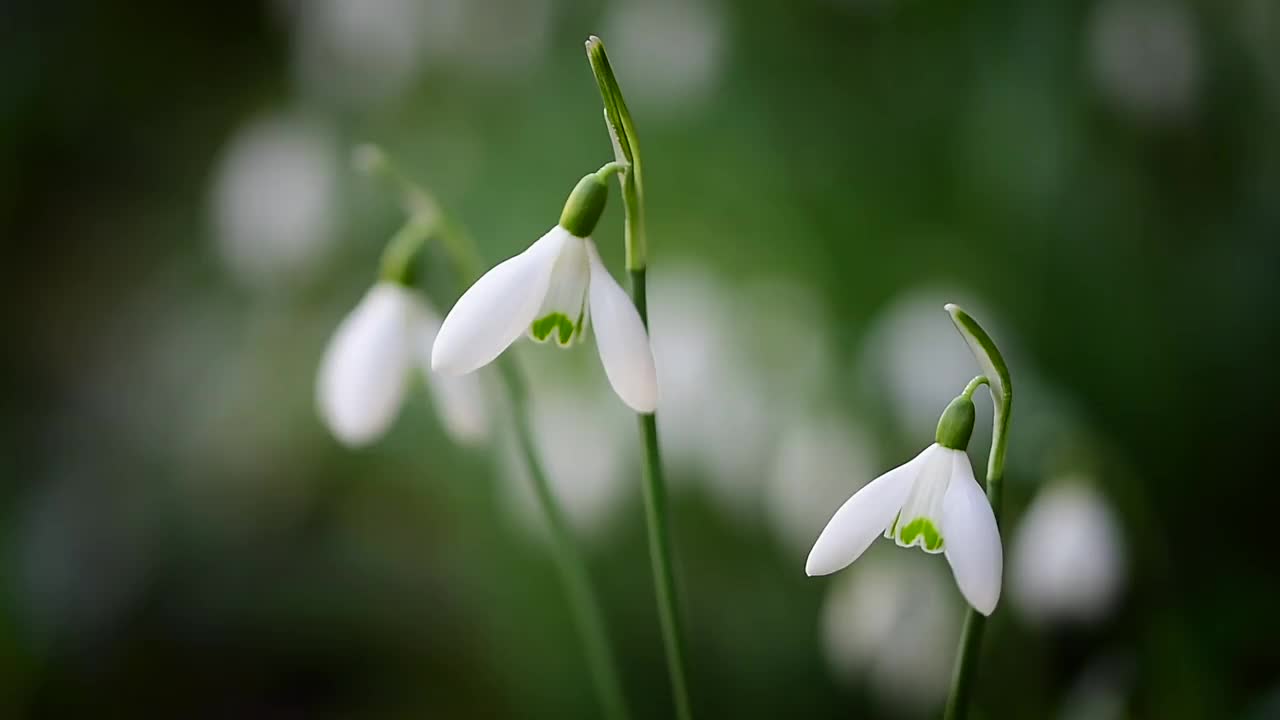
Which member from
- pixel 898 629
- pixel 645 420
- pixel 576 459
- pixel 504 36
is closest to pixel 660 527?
pixel 645 420

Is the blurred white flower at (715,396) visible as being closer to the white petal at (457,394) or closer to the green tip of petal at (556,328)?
the white petal at (457,394)

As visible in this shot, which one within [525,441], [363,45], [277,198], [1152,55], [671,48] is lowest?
[525,441]

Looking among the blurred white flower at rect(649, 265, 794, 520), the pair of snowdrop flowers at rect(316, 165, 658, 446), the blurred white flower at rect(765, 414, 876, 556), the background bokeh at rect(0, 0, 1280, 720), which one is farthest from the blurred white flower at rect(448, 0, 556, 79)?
the pair of snowdrop flowers at rect(316, 165, 658, 446)

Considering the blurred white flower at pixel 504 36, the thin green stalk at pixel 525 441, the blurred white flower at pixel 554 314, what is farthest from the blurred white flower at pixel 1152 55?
the blurred white flower at pixel 554 314

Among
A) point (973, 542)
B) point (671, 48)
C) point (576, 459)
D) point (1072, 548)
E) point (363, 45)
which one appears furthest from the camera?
point (363, 45)

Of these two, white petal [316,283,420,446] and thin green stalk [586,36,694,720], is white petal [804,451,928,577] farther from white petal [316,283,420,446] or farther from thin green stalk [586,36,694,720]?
white petal [316,283,420,446]

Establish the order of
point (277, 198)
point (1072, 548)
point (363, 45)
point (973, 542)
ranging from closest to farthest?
1. point (973, 542)
2. point (1072, 548)
3. point (277, 198)
4. point (363, 45)

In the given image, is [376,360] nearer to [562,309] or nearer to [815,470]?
[562,309]

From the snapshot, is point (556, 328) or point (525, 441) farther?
point (525, 441)
